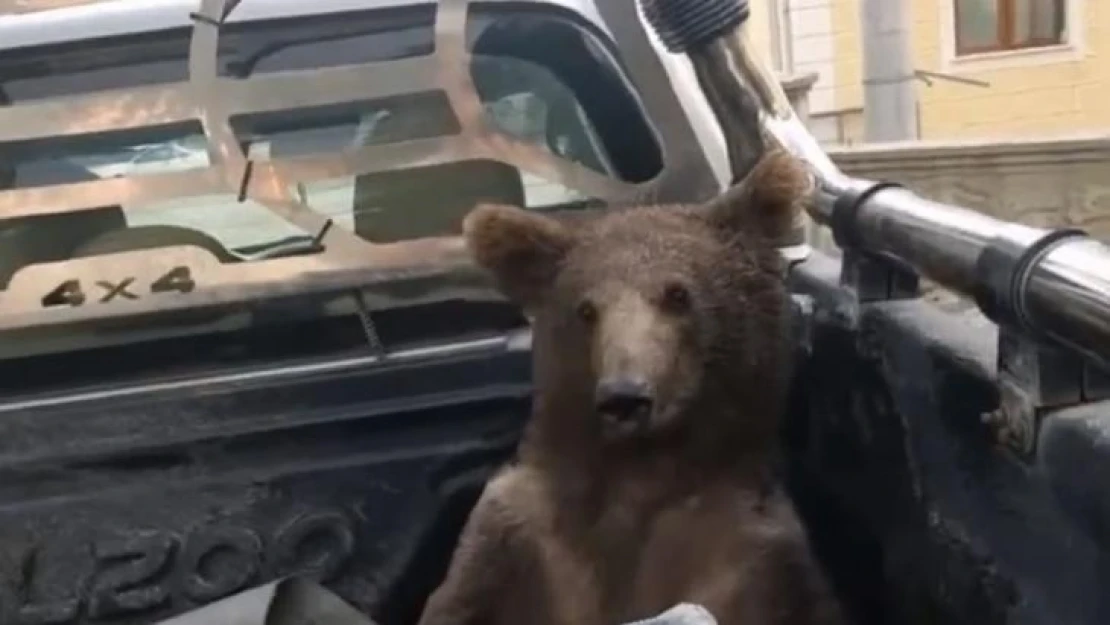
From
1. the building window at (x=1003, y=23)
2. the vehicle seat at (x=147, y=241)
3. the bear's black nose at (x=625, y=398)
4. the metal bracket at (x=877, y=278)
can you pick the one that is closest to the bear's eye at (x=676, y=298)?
the bear's black nose at (x=625, y=398)

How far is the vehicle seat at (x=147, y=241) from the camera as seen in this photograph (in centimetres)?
186

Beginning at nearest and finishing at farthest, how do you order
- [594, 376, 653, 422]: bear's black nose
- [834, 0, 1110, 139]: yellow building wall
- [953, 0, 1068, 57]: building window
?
[594, 376, 653, 422]: bear's black nose → [834, 0, 1110, 139]: yellow building wall → [953, 0, 1068, 57]: building window

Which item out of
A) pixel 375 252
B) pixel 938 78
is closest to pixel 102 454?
pixel 375 252

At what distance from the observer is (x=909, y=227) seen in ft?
5.04

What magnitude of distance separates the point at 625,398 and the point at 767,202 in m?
0.25

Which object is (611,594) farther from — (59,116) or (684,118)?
(59,116)

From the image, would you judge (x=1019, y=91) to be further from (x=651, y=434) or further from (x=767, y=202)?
(x=651, y=434)

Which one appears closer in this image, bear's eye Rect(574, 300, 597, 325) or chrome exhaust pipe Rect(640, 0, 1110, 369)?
chrome exhaust pipe Rect(640, 0, 1110, 369)

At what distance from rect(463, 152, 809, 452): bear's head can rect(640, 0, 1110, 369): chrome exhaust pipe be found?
0.36 feet

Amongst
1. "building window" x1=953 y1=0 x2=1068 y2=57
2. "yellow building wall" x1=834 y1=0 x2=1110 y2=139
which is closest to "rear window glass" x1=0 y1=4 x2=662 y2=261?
Answer: "yellow building wall" x1=834 y1=0 x2=1110 y2=139

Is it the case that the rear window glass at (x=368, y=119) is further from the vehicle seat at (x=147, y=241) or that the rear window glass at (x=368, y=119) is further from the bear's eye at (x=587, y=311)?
the bear's eye at (x=587, y=311)

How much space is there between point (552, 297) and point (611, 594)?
0.78 feet

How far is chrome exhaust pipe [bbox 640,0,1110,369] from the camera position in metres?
1.15

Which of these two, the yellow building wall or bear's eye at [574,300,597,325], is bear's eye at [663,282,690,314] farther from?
the yellow building wall
